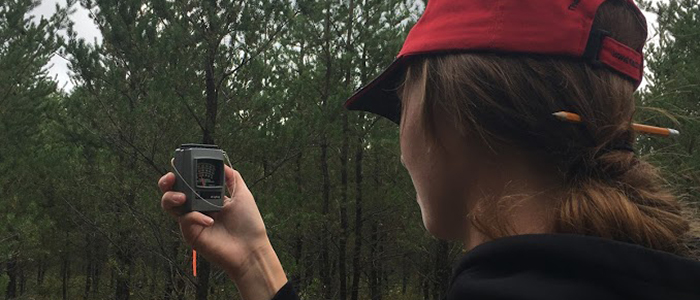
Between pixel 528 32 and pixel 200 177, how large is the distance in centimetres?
124

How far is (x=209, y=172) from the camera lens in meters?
1.89

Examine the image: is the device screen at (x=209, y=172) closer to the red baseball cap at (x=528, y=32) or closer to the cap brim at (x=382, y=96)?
the cap brim at (x=382, y=96)

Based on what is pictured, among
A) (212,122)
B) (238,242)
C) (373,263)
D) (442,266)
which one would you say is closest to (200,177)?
(238,242)

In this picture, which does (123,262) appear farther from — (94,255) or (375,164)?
(94,255)

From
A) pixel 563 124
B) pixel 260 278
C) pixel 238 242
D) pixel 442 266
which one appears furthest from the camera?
pixel 442 266

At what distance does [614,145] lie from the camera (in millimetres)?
883

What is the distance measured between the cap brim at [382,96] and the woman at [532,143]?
0.19ft

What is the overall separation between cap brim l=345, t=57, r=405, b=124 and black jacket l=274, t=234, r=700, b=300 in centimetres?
42

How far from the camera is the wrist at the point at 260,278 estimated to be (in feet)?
4.34

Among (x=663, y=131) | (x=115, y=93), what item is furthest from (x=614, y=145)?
(x=115, y=93)

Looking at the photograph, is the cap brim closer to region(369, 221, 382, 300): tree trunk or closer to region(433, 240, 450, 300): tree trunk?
region(433, 240, 450, 300): tree trunk

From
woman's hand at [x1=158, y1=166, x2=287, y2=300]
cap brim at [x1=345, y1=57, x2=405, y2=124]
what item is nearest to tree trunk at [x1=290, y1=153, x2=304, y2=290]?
woman's hand at [x1=158, y1=166, x2=287, y2=300]

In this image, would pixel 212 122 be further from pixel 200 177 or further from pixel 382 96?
pixel 382 96

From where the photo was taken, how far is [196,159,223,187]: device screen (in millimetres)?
1759
